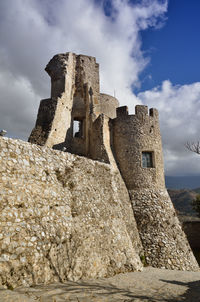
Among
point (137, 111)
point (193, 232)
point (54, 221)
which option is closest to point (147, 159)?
point (137, 111)

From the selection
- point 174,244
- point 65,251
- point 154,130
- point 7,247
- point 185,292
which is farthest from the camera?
point 154,130

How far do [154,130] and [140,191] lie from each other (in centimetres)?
489

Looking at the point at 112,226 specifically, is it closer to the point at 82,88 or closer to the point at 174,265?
the point at 174,265

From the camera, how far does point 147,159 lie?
1484 cm

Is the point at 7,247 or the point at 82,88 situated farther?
the point at 82,88

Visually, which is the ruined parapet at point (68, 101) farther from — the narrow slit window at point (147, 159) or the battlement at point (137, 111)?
the narrow slit window at point (147, 159)

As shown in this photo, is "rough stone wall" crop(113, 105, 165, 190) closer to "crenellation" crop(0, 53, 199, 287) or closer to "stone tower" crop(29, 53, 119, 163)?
"crenellation" crop(0, 53, 199, 287)

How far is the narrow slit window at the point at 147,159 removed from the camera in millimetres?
14656

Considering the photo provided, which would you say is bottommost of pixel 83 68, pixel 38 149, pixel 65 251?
pixel 65 251

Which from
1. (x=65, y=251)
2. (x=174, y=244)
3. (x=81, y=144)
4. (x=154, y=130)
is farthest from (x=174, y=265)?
(x=81, y=144)

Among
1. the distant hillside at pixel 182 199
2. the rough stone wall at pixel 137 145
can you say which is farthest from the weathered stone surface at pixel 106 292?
the distant hillside at pixel 182 199

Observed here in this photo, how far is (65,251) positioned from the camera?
22.0 ft

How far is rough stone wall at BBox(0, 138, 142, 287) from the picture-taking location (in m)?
5.64

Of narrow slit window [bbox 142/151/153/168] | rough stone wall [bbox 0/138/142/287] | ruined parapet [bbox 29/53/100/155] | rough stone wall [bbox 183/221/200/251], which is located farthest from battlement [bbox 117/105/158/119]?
rough stone wall [bbox 183/221/200/251]
